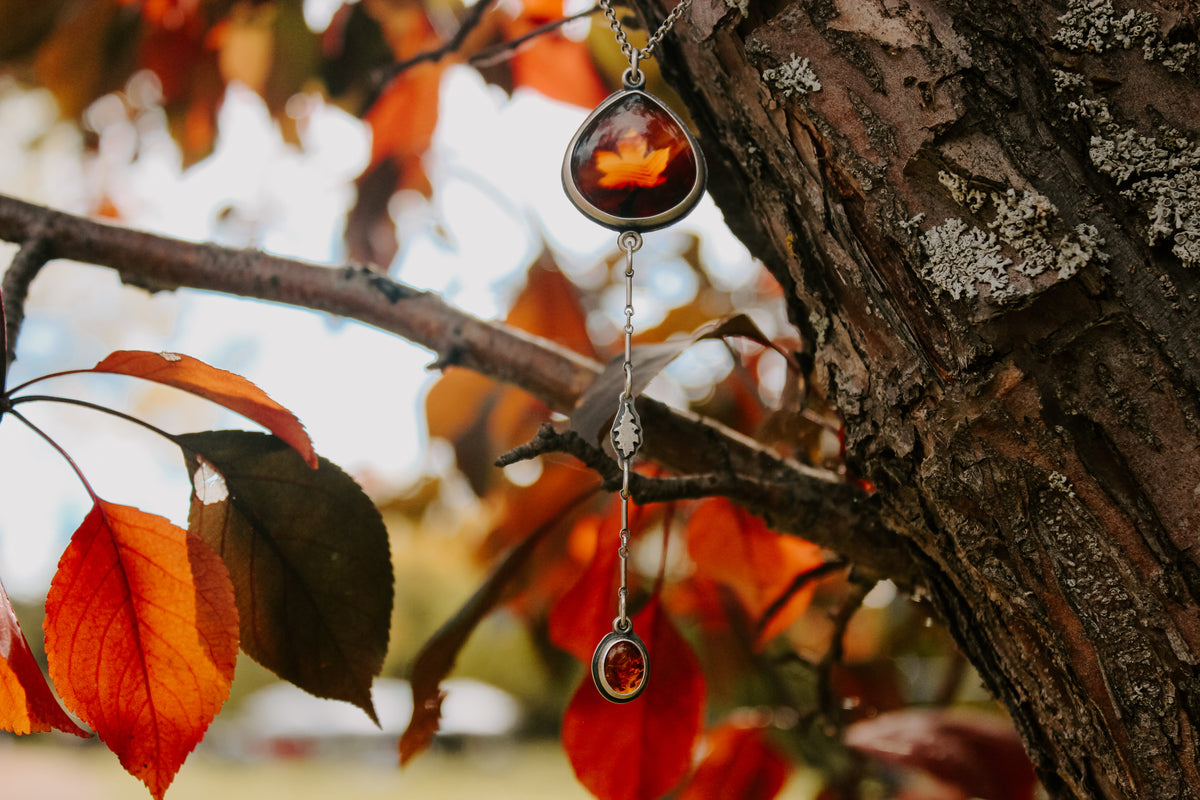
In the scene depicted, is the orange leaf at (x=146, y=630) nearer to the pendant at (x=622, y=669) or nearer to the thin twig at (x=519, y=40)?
the pendant at (x=622, y=669)

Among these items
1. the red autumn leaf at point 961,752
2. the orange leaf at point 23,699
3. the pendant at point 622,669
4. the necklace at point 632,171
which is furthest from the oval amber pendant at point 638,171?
the red autumn leaf at point 961,752

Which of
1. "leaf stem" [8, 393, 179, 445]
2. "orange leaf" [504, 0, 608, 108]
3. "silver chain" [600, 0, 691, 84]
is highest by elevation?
"orange leaf" [504, 0, 608, 108]

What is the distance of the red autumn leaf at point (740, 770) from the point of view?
2.20 ft

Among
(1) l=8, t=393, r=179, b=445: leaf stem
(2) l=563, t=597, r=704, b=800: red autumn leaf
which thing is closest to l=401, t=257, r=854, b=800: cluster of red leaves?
(2) l=563, t=597, r=704, b=800: red autumn leaf

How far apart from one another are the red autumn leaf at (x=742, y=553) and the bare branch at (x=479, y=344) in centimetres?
13

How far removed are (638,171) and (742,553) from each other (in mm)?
354

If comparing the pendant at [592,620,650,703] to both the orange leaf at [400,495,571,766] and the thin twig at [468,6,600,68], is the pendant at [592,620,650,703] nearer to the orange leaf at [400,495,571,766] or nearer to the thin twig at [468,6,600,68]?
the orange leaf at [400,495,571,766]

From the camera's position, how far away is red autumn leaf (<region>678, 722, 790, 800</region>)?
67 centimetres

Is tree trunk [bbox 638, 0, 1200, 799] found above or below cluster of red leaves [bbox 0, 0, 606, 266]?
below

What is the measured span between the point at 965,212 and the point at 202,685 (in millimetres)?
400

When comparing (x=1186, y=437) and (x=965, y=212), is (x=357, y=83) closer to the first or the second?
(x=965, y=212)

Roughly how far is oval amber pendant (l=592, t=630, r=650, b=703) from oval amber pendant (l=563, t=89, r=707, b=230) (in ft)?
0.73

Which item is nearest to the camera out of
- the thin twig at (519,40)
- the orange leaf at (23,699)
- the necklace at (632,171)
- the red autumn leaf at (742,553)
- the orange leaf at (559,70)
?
the orange leaf at (23,699)

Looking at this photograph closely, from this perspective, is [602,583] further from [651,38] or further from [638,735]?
[651,38]
